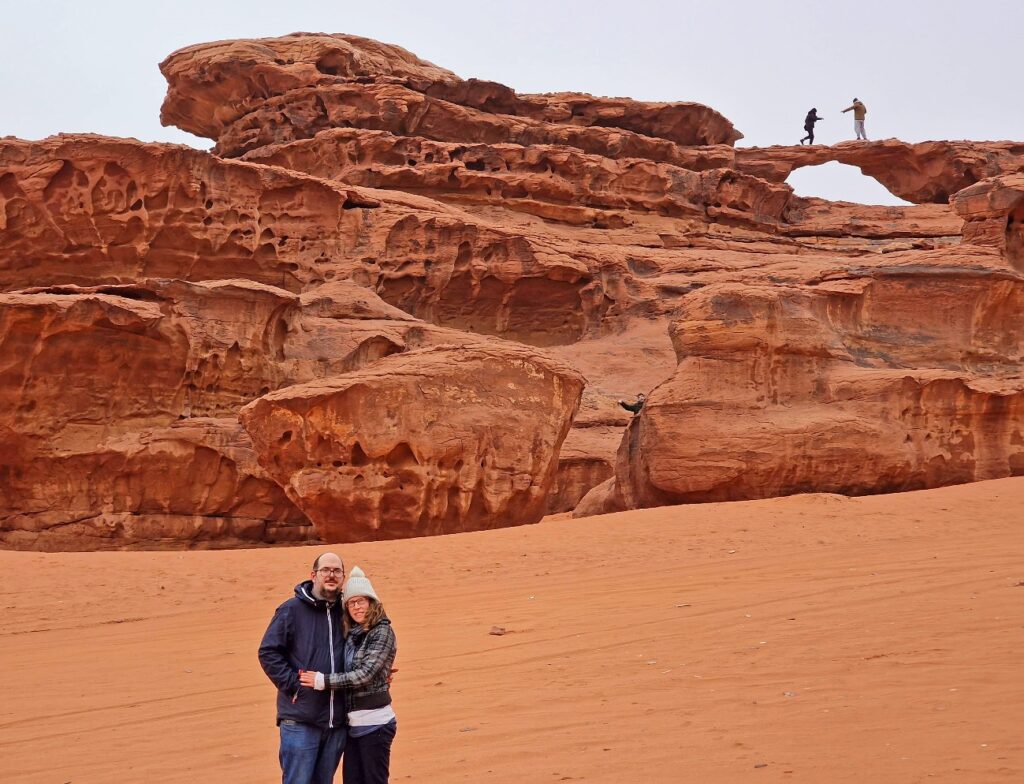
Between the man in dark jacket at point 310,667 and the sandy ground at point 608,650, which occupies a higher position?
the man in dark jacket at point 310,667

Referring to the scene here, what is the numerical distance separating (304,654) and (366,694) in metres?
0.27

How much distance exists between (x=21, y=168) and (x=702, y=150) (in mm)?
19692

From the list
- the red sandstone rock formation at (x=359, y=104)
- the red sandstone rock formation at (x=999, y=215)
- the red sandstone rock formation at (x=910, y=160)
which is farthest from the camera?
the red sandstone rock formation at (x=910, y=160)

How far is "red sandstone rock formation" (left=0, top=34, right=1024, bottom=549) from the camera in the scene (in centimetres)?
1247

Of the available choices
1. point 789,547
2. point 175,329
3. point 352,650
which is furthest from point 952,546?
point 175,329

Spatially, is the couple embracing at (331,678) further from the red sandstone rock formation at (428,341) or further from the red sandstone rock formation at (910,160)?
the red sandstone rock formation at (910,160)

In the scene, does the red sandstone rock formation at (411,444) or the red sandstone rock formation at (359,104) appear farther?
the red sandstone rock formation at (359,104)

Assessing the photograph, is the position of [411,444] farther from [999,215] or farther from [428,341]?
[999,215]

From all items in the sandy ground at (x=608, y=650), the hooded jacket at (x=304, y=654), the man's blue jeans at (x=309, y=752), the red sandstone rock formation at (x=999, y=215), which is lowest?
the sandy ground at (x=608, y=650)

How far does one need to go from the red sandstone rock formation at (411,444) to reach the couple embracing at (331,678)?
740 centimetres

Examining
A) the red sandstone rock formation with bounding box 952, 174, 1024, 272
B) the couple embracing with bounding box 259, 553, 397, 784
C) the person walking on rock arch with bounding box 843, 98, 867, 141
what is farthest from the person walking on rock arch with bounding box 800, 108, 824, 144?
the couple embracing with bounding box 259, 553, 397, 784

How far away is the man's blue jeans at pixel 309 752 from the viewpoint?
433cm

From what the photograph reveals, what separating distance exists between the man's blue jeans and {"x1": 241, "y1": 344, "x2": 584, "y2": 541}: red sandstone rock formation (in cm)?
750

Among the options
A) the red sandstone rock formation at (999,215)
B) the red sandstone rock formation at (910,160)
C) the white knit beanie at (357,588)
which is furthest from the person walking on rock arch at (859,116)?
the white knit beanie at (357,588)
